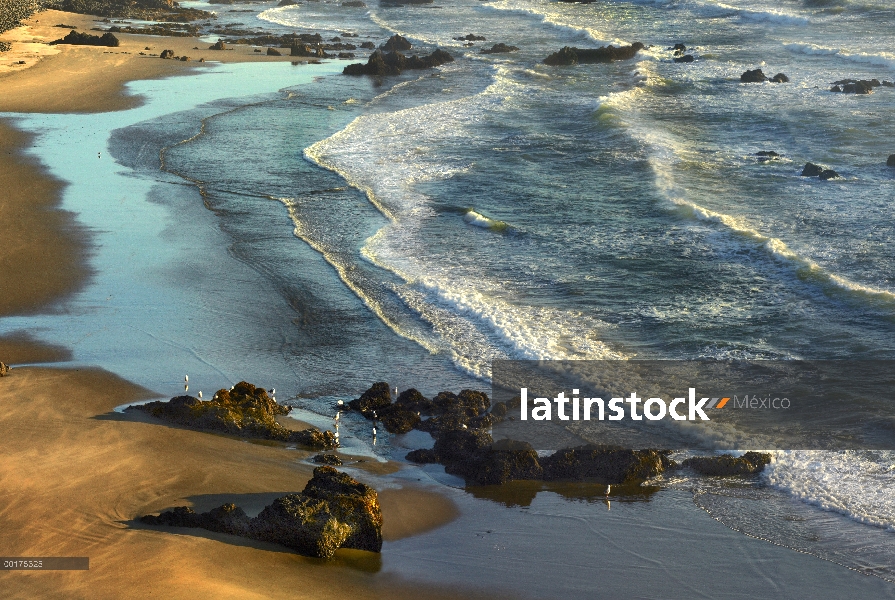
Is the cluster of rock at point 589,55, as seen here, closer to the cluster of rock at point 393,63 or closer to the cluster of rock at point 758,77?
the cluster of rock at point 393,63

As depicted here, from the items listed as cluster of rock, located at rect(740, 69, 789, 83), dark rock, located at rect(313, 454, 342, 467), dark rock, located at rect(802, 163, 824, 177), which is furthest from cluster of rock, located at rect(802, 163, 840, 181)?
dark rock, located at rect(313, 454, 342, 467)

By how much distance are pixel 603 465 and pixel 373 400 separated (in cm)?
284

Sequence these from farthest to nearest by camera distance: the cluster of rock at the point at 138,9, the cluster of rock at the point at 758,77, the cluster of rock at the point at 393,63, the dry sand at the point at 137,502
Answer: the cluster of rock at the point at 138,9
the cluster of rock at the point at 393,63
the cluster of rock at the point at 758,77
the dry sand at the point at 137,502

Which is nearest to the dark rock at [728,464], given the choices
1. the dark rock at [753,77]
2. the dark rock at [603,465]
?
the dark rock at [603,465]

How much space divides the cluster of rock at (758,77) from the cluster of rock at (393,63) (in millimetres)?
13232

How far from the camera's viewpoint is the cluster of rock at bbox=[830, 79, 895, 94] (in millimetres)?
30578

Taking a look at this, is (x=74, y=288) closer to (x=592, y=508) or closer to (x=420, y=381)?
(x=420, y=381)

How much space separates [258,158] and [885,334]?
1587 cm

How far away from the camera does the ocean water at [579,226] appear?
41.0 ft

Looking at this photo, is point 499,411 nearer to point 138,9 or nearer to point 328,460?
point 328,460

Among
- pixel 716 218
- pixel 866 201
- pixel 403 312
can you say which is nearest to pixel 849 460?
pixel 403 312

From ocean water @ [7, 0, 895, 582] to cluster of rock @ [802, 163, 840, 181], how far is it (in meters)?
0.30

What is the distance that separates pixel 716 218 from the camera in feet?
60.2

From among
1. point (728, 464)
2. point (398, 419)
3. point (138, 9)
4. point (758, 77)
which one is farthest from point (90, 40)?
point (728, 464)
